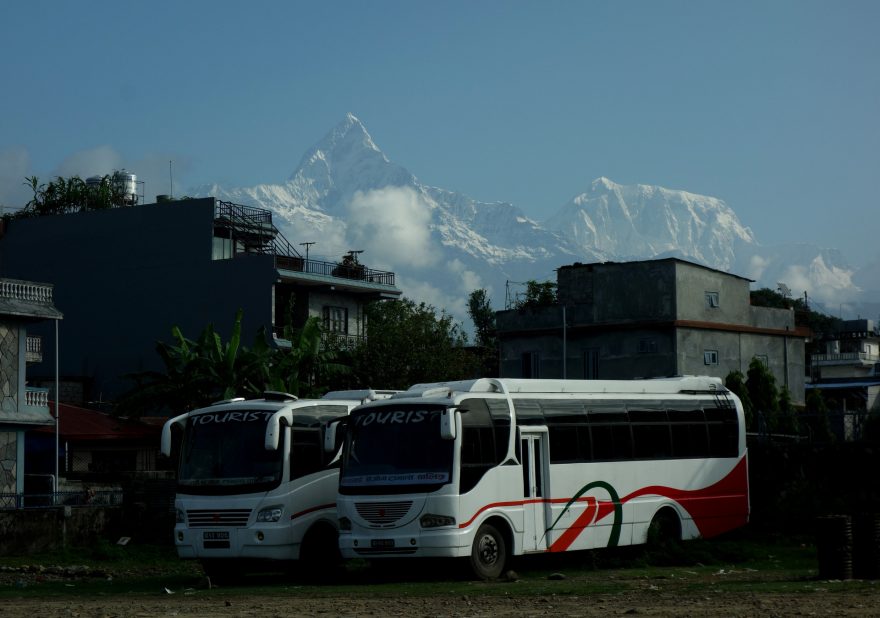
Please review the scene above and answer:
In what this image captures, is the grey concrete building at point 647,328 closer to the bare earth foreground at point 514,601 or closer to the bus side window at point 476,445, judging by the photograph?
the bus side window at point 476,445

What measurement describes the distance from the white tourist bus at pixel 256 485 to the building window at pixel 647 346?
34453 millimetres

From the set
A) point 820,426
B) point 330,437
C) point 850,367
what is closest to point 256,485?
point 330,437

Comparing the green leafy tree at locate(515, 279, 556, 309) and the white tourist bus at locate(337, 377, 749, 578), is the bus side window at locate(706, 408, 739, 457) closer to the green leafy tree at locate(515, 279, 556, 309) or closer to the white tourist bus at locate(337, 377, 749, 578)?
the white tourist bus at locate(337, 377, 749, 578)

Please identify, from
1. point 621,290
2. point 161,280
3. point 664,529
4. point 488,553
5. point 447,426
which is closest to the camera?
point 447,426

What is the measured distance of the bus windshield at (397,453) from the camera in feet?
70.5

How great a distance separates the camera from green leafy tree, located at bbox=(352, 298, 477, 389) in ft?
185

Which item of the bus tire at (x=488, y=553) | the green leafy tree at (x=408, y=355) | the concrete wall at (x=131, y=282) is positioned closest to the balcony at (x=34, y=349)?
the concrete wall at (x=131, y=282)

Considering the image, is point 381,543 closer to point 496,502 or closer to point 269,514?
point 496,502

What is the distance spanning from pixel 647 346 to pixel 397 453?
3646 cm

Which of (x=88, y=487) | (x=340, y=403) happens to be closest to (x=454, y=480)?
(x=340, y=403)

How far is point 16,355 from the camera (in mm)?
43219

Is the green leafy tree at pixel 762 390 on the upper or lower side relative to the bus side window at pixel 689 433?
upper

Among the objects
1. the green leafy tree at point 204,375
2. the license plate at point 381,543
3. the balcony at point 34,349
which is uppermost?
the balcony at point 34,349

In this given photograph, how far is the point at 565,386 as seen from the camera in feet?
81.3
